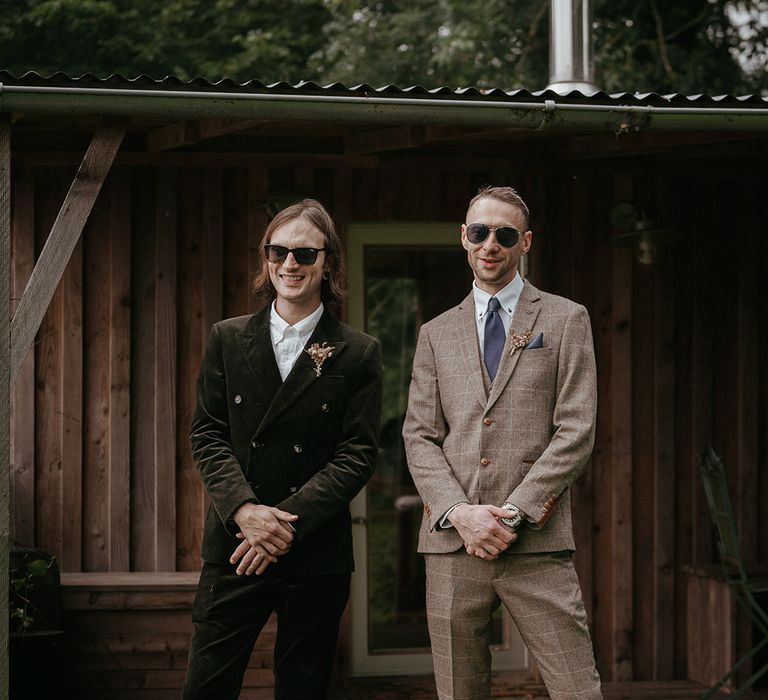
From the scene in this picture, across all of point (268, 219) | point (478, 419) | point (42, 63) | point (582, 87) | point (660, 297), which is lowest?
point (478, 419)

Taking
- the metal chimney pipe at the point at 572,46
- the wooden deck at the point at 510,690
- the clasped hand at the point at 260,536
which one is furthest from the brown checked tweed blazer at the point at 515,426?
the metal chimney pipe at the point at 572,46

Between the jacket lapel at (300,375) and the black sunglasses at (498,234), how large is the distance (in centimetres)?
54

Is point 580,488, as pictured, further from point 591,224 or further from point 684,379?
point 591,224

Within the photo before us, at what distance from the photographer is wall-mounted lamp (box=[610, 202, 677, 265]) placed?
536 cm

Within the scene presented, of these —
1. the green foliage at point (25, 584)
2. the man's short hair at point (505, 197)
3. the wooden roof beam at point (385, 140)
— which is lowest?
the green foliage at point (25, 584)

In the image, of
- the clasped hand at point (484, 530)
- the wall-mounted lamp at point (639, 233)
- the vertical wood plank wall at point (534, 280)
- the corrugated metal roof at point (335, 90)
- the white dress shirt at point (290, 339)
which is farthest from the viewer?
the wall-mounted lamp at point (639, 233)

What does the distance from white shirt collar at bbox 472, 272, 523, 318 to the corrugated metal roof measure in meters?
0.79

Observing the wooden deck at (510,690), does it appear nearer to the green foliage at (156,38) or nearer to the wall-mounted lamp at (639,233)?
the wall-mounted lamp at (639,233)

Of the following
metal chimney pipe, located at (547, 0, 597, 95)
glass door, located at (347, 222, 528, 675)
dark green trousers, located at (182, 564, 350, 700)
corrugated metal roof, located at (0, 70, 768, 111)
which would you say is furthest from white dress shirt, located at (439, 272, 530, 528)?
metal chimney pipe, located at (547, 0, 597, 95)

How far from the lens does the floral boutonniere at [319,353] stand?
3.45 metres

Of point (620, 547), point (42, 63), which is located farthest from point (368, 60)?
point (620, 547)

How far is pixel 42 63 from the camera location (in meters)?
11.1

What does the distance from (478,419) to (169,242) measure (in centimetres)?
238

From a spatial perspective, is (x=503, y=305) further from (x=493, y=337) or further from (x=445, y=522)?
(x=445, y=522)
